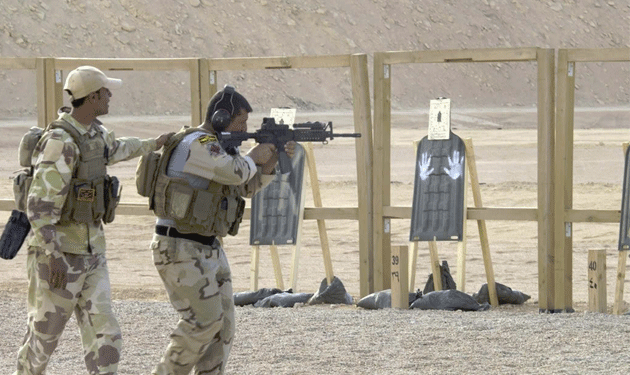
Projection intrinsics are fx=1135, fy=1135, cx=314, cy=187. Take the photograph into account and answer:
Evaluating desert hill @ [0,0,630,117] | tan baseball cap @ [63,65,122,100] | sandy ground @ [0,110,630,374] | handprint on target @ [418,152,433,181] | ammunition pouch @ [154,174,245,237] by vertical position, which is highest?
desert hill @ [0,0,630,117]

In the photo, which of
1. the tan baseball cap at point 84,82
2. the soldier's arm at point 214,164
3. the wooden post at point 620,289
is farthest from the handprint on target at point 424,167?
the tan baseball cap at point 84,82

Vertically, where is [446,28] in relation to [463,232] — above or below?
above

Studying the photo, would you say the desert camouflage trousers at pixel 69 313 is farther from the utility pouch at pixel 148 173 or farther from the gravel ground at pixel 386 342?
the gravel ground at pixel 386 342

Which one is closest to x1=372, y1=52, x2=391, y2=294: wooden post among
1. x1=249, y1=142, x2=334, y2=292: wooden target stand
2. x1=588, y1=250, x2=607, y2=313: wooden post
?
x1=249, y1=142, x2=334, y2=292: wooden target stand

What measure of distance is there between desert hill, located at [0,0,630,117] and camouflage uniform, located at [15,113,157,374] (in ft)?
125

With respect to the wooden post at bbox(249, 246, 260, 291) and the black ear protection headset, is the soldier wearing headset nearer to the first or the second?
the black ear protection headset

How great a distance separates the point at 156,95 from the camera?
1831 inches

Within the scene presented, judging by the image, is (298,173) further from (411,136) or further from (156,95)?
(156,95)

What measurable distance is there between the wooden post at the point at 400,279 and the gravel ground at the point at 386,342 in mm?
173

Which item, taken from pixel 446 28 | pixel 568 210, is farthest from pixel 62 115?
pixel 446 28

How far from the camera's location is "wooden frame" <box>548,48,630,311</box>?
890 centimetres

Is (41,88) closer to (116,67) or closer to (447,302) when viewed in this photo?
(116,67)

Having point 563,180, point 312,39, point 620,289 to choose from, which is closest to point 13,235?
point 563,180

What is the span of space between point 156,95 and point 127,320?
38.6m
